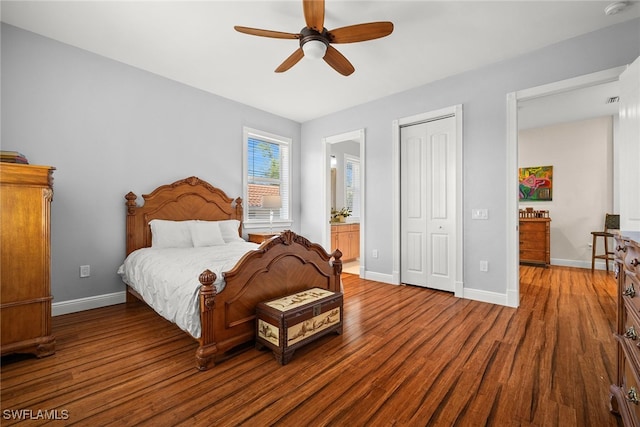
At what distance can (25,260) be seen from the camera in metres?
2.10

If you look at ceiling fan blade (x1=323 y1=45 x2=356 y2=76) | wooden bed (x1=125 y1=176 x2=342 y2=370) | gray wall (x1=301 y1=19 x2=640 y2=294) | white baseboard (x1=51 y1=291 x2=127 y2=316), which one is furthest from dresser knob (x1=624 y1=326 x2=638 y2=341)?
white baseboard (x1=51 y1=291 x2=127 y2=316)

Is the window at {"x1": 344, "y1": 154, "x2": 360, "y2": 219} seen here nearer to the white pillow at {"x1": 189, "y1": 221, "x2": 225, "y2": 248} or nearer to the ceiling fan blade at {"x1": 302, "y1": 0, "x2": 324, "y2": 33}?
the white pillow at {"x1": 189, "y1": 221, "x2": 225, "y2": 248}

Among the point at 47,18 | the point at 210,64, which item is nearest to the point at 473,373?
the point at 210,64

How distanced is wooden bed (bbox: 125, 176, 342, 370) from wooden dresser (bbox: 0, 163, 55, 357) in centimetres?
107

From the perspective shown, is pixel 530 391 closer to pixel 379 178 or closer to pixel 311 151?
pixel 379 178

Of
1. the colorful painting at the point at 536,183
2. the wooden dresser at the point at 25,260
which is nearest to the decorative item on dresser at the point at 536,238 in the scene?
the colorful painting at the point at 536,183

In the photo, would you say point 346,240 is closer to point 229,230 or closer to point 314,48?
point 229,230

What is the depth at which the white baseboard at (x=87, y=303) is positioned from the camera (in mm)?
2966

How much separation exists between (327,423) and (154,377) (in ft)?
4.00

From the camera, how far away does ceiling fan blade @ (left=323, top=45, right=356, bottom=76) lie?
2.54 metres

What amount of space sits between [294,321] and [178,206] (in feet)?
8.63

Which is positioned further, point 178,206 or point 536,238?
point 536,238

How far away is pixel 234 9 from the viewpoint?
2488 mm

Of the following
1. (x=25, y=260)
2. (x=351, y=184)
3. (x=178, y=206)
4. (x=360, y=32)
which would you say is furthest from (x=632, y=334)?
(x=351, y=184)
